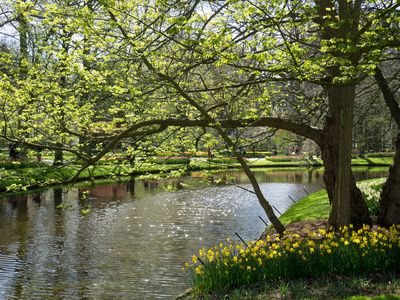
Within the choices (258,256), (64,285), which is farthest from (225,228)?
(258,256)

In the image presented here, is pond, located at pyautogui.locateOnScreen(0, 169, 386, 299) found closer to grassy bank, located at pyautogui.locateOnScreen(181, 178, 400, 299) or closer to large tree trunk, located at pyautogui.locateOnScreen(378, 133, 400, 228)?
grassy bank, located at pyautogui.locateOnScreen(181, 178, 400, 299)

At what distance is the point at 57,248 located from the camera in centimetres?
980

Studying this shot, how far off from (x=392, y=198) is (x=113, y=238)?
297 inches

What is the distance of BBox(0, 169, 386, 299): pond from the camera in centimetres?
729

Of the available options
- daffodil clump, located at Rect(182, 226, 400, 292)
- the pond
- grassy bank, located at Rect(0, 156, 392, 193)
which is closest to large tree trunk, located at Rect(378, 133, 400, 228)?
daffodil clump, located at Rect(182, 226, 400, 292)

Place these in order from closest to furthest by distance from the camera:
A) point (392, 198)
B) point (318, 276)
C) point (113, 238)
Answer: point (318, 276) < point (392, 198) < point (113, 238)

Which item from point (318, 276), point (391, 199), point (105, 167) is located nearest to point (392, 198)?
point (391, 199)

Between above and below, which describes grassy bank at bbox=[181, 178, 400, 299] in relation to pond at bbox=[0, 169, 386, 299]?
above

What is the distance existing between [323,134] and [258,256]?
10.6 feet

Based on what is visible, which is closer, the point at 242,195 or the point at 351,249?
the point at 351,249

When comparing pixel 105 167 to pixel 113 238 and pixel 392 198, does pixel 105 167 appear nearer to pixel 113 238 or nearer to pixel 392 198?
pixel 113 238

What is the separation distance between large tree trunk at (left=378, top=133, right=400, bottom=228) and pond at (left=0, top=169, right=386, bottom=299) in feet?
13.8

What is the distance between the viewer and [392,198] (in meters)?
7.59

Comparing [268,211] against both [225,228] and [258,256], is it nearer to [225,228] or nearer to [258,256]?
[258,256]
